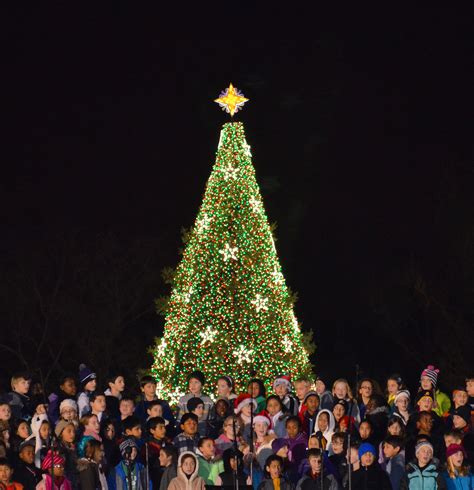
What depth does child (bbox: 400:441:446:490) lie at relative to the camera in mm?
15750

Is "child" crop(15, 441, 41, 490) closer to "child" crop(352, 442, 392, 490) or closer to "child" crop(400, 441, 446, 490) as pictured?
"child" crop(352, 442, 392, 490)

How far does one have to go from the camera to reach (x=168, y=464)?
16.3m

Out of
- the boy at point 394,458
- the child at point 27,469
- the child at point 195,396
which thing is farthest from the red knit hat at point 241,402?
the child at point 27,469

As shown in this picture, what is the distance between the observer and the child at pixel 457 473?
15.9 meters

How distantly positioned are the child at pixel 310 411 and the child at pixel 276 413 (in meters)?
0.28

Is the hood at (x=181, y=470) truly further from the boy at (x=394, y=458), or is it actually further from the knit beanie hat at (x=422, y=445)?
the knit beanie hat at (x=422, y=445)

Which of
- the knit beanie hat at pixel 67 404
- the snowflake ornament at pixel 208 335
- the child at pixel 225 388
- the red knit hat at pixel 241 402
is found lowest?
the knit beanie hat at pixel 67 404

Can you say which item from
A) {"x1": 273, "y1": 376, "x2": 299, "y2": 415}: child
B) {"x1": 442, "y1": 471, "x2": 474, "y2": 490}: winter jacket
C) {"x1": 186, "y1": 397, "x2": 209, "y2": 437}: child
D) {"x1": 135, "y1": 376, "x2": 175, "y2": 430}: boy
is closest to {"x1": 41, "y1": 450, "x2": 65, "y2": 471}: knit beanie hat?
{"x1": 135, "y1": 376, "x2": 175, "y2": 430}: boy

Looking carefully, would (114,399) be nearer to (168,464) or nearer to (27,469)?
(168,464)

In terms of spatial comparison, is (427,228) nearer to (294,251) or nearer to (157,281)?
(294,251)

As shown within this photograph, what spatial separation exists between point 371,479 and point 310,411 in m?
2.38

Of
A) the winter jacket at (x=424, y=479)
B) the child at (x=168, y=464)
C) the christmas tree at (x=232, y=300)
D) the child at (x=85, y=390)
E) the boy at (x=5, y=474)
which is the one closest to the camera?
the boy at (x=5, y=474)

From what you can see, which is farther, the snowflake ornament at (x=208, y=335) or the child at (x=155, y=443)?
the snowflake ornament at (x=208, y=335)

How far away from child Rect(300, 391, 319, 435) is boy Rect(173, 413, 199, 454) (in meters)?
1.59
